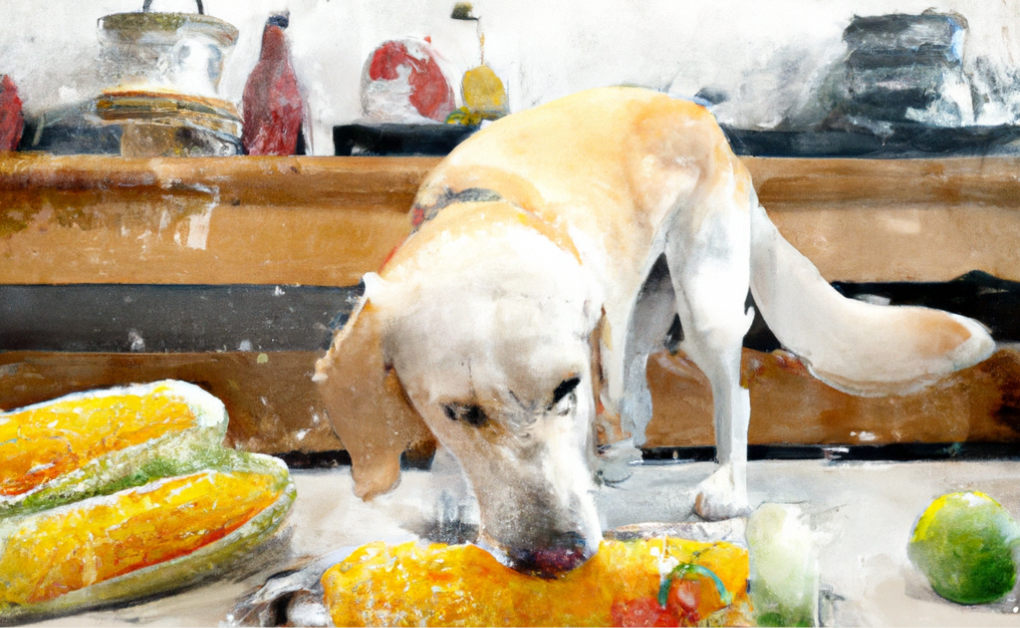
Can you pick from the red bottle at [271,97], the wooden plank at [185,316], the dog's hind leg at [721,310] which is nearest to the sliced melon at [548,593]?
the dog's hind leg at [721,310]

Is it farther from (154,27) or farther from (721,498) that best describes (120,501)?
(721,498)

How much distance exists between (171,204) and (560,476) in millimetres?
683

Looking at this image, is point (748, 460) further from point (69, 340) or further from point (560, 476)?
point (69, 340)

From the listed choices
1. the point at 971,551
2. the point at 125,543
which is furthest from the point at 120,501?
the point at 971,551

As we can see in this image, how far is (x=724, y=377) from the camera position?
1.15m

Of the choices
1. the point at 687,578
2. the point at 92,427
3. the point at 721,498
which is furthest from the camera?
the point at 721,498

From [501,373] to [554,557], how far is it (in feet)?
0.69

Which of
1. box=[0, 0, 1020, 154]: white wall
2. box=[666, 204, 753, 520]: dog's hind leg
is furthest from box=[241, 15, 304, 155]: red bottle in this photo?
box=[666, 204, 753, 520]: dog's hind leg

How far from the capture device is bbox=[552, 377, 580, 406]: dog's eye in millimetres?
865

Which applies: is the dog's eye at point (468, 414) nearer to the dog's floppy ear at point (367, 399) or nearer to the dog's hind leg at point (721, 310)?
the dog's floppy ear at point (367, 399)

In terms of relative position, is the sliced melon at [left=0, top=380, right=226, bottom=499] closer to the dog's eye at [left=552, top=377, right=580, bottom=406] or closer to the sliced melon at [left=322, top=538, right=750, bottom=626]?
the sliced melon at [left=322, top=538, right=750, bottom=626]

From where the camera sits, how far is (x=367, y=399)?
92 cm

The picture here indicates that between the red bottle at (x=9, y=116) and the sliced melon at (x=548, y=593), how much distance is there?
0.78 metres

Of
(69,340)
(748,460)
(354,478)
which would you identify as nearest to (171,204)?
(69,340)
